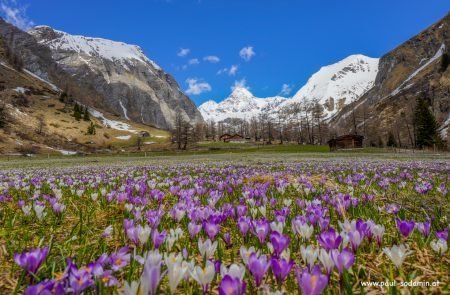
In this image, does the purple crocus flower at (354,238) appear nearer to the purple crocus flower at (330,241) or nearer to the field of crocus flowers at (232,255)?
the field of crocus flowers at (232,255)

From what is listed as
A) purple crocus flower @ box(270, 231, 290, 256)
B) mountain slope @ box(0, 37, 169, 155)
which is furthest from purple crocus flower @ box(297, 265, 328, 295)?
mountain slope @ box(0, 37, 169, 155)

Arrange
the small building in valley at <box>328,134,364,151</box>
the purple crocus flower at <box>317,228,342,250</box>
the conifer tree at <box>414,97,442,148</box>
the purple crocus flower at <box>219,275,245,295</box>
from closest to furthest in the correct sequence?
the purple crocus flower at <box>219,275,245,295</box> < the purple crocus flower at <box>317,228,342,250</box> < the conifer tree at <box>414,97,442,148</box> < the small building in valley at <box>328,134,364,151</box>

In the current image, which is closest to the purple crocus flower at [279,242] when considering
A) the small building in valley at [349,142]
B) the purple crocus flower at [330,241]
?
the purple crocus flower at [330,241]

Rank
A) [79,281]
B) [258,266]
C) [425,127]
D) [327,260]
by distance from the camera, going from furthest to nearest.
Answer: [425,127]
[327,260]
[258,266]
[79,281]

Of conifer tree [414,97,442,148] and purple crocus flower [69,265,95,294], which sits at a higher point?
conifer tree [414,97,442,148]

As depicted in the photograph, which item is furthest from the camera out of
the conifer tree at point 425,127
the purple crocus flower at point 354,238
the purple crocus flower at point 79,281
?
the conifer tree at point 425,127

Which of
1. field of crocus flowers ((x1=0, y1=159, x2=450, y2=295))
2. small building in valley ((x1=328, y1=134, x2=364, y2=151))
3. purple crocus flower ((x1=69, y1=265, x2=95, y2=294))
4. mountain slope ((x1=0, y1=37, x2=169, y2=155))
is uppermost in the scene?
mountain slope ((x1=0, y1=37, x2=169, y2=155))

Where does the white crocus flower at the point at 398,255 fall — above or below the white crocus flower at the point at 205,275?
below

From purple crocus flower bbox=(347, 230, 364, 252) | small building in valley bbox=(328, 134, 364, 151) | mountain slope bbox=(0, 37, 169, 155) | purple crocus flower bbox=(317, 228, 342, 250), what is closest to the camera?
purple crocus flower bbox=(317, 228, 342, 250)

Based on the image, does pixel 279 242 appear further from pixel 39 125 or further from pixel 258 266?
pixel 39 125

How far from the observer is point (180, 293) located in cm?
172

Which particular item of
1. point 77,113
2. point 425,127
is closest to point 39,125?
point 77,113

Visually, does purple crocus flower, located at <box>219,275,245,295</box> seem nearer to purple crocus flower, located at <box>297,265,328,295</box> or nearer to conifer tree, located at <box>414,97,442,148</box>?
purple crocus flower, located at <box>297,265,328,295</box>

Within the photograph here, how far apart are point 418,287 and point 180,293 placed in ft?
4.30
